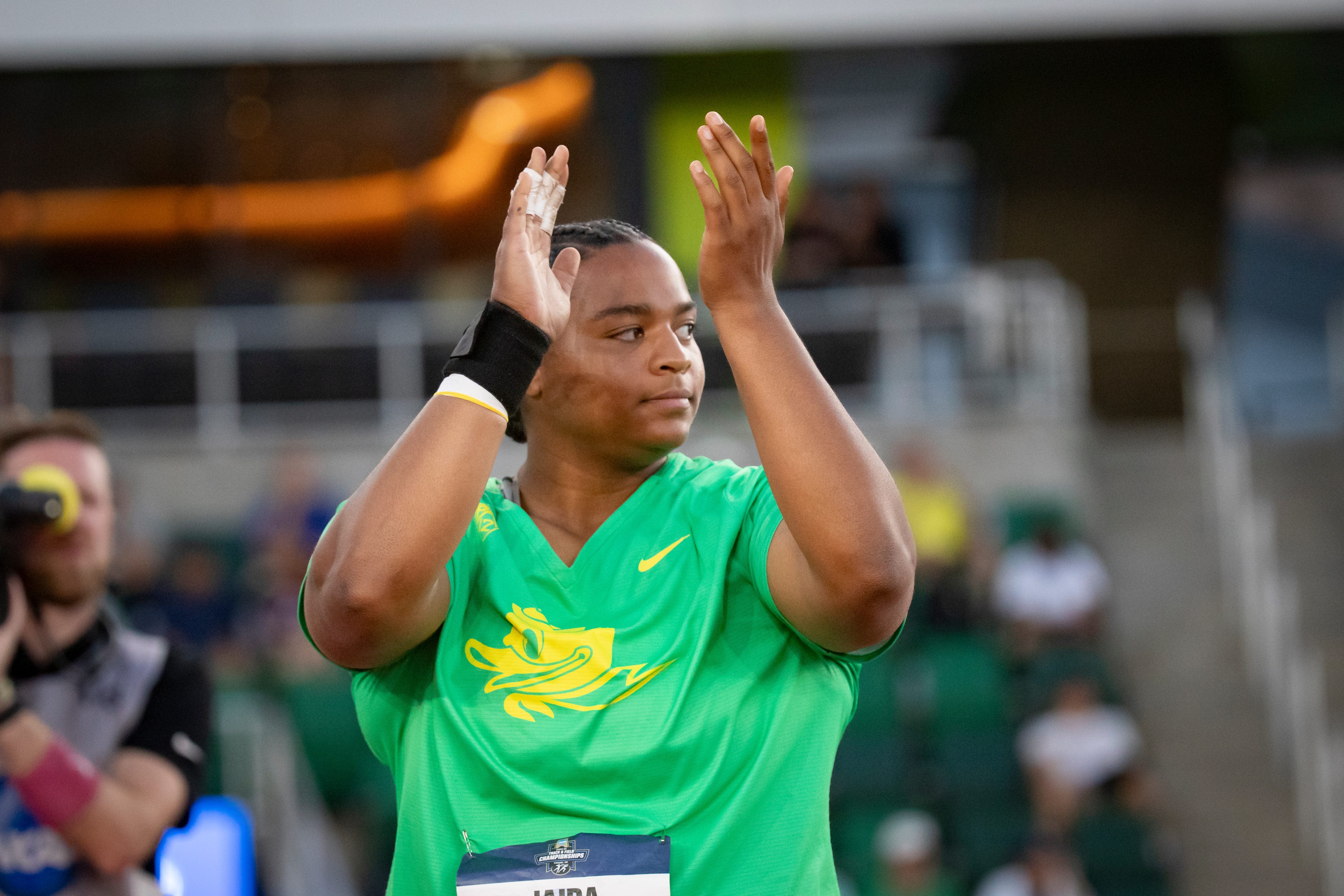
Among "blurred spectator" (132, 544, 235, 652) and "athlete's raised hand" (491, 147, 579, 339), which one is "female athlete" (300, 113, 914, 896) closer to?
"athlete's raised hand" (491, 147, 579, 339)

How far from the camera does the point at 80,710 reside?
243 cm

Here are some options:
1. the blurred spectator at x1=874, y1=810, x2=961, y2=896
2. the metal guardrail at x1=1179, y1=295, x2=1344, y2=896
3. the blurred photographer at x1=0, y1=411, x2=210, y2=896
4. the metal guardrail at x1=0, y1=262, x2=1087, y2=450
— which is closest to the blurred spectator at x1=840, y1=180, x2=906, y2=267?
the metal guardrail at x1=0, y1=262, x2=1087, y2=450

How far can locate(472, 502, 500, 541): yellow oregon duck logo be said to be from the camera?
71.1 inches

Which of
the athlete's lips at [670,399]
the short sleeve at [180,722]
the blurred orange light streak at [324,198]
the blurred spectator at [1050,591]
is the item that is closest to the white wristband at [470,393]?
the athlete's lips at [670,399]

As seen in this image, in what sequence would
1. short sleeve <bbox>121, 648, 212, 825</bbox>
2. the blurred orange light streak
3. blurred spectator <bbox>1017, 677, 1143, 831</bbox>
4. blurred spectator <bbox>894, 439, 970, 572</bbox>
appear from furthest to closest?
the blurred orange light streak → blurred spectator <bbox>894, 439, 970, 572</bbox> → blurred spectator <bbox>1017, 677, 1143, 831</bbox> → short sleeve <bbox>121, 648, 212, 825</bbox>

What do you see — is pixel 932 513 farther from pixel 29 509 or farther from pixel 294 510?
pixel 29 509

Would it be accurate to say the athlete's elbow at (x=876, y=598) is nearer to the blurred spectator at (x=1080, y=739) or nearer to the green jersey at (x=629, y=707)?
the green jersey at (x=629, y=707)

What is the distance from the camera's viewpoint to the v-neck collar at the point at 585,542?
1753mm

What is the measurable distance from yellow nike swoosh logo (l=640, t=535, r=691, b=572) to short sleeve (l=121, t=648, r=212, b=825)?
3.61ft

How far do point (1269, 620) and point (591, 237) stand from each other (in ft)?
23.6

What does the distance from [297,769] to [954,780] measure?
3007 mm

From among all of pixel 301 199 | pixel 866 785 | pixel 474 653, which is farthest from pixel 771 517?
pixel 301 199

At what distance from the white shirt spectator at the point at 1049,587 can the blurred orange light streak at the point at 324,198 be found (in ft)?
17.8

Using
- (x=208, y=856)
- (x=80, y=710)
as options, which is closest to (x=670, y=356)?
(x=80, y=710)
